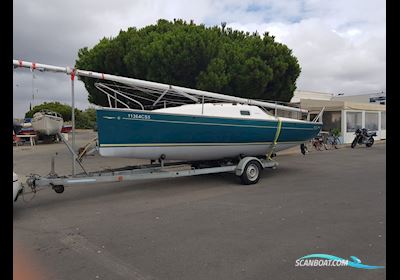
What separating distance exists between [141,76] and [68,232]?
9.53m

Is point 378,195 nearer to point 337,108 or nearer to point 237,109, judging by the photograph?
point 237,109

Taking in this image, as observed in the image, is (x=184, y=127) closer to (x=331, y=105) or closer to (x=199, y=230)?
(x=199, y=230)

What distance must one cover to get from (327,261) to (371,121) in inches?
A: 1002

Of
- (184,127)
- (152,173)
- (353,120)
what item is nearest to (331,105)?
(353,120)

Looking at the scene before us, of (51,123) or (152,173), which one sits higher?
(51,123)

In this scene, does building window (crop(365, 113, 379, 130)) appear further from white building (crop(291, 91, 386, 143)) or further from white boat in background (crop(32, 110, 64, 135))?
white boat in background (crop(32, 110, 64, 135))

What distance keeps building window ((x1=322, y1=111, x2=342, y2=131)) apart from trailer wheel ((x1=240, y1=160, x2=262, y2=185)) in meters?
17.1

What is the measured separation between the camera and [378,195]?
7.57 meters

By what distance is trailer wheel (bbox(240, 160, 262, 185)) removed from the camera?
8.83 meters

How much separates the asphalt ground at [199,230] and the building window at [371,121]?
18952 millimetres

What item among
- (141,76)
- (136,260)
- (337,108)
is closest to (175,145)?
(136,260)

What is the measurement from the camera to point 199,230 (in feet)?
17.3

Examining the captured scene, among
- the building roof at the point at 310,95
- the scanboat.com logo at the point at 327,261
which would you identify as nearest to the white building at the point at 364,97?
the building roof at the point at 310,95

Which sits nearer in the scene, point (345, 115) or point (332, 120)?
point (345, 115)
